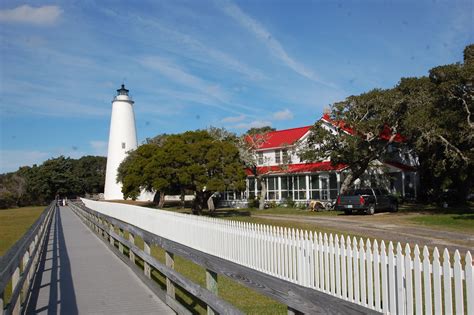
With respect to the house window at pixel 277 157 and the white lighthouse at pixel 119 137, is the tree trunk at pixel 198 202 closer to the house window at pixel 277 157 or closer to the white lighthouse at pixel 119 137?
the house window at pixel 277 157

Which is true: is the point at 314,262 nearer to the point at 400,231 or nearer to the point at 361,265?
the point at 361,265

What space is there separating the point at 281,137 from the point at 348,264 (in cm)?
3998

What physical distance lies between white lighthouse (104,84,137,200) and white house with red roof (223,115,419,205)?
77.8 ft

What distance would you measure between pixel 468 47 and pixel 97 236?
27.9 metres

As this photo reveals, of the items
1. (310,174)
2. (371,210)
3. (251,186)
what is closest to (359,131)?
(371,210)

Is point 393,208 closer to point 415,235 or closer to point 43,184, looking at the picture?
point 415,235

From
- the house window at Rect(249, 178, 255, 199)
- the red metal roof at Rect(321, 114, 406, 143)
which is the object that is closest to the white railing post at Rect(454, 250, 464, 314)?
the red metal roof at Rect(321, 114, 406, 143)

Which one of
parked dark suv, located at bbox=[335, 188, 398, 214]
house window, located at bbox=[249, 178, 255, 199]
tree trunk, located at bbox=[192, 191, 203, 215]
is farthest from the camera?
house window, located at bbox=[249, 178, 255, 199]

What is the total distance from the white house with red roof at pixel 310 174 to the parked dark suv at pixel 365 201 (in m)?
5.69

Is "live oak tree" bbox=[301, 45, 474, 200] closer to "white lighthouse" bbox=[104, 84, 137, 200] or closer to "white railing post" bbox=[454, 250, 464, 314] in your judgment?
"white railing post" bbox=[454, 250, 464, 314]

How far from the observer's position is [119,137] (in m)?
62.5

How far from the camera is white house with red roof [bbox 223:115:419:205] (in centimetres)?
3700

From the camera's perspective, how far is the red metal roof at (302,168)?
36.3 m

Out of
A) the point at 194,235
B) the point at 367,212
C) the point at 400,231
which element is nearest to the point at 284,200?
the point at 367,212
